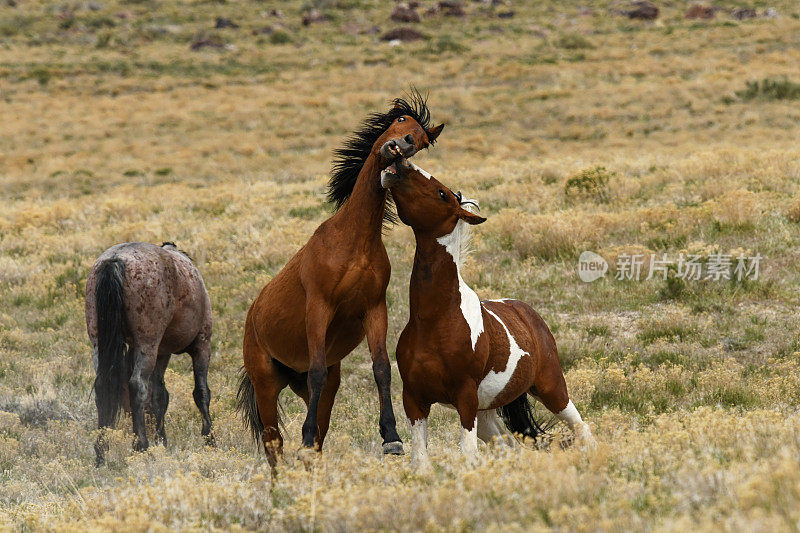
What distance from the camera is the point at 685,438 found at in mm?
4758

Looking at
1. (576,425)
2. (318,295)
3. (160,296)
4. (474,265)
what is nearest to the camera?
(318,295)

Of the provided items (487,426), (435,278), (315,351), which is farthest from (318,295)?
(487,426)

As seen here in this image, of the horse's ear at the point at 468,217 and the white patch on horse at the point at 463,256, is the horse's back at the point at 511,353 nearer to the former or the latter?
the white patch on horse at the point at 463,256

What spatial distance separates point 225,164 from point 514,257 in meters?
16.9

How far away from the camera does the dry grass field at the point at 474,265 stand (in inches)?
157

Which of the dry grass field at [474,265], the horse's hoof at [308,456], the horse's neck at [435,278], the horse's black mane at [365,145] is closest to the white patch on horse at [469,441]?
the dry grass field at [474,265]

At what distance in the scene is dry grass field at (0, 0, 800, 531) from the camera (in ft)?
13.1

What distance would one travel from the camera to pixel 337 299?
15.6 feet

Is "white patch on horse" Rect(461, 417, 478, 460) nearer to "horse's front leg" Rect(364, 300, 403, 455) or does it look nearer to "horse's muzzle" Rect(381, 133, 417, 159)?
"horse's front leg" Rect(364, 300, 403, 455)

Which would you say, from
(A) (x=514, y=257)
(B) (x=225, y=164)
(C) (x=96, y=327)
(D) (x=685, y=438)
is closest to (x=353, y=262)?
(D) (x=685, y=438)

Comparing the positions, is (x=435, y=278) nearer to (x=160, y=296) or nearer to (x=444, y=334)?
(x=444, y=334)

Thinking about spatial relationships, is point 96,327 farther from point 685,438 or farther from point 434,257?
point 685,438

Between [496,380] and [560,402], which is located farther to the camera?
[560,402]

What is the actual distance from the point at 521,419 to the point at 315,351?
204 cm
